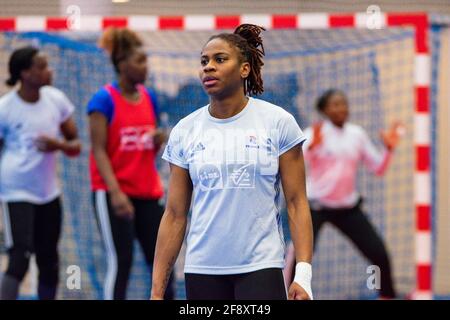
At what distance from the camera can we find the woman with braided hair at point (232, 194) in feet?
18.9

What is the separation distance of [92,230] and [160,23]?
1977 millimetres

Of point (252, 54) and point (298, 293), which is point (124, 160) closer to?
point (252, 54)

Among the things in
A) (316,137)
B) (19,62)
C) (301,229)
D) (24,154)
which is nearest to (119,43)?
(19,62)

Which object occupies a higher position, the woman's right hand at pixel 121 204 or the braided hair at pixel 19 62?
the braided hair at pixel 19 62

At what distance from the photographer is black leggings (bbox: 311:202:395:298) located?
1006cm

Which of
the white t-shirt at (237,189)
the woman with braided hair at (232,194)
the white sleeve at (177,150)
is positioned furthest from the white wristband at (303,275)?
the white sleeve at (177,150)

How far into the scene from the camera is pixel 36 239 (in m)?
9.04

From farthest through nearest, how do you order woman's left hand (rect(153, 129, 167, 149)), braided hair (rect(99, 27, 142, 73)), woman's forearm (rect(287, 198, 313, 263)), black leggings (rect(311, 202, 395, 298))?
1. black leggings (rect(311, 202, 395, 298))
2. braided hair (rect(99, 27, 142, 73))
3. woman's left hand (rect(153, 129, 167, 149))
4. woman's forearm (rect(287, 198, 313, 263))

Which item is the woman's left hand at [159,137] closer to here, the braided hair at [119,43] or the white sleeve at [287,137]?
the braided hair at [119,43]

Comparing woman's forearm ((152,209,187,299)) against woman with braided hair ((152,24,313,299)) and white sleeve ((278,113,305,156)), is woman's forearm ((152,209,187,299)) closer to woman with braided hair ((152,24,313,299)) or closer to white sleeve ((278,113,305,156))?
woman with braided hair ((152,24,313,299))

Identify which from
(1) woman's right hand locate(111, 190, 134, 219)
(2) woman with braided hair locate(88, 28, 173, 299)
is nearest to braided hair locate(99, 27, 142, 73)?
(2) woman with braided hair locate(88, 28, 173, 299)

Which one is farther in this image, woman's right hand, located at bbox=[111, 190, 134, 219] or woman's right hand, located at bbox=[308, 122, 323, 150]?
woman's right hand, located at bbox=[308, 122, 323, 150]

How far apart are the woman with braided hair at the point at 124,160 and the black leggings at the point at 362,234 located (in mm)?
1912

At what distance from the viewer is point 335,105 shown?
10398mm
